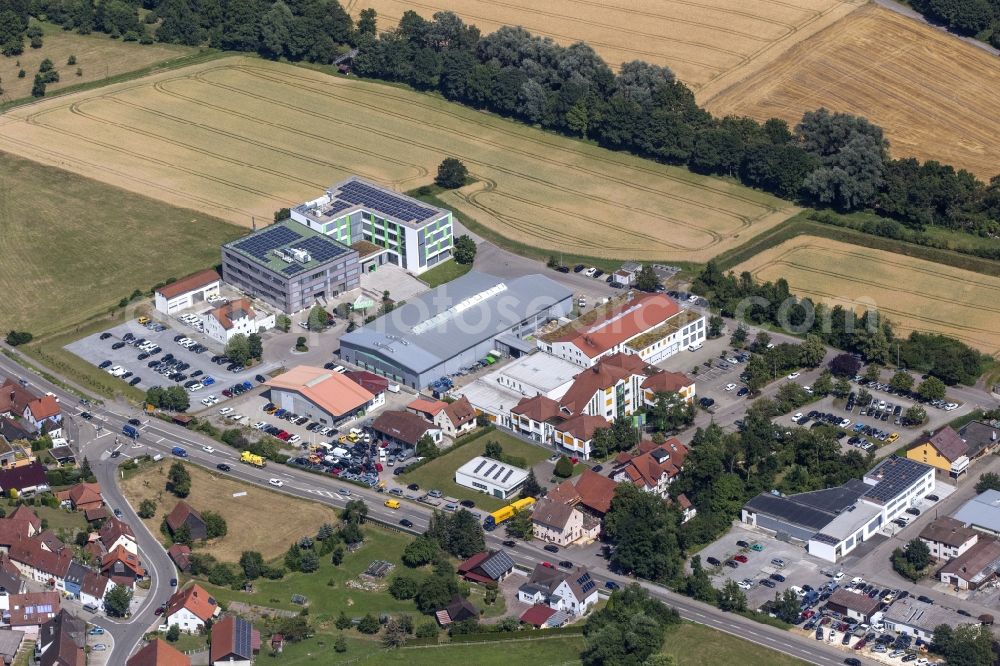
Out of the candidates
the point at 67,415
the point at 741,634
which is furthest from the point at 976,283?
the point at 67,415

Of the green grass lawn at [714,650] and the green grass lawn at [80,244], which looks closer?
the green grass lawn at [714,650]

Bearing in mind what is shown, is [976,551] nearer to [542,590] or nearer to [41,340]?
[542,590]

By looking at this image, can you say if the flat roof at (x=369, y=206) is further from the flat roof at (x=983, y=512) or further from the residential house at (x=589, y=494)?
the flat roof at (x=983, y=512)

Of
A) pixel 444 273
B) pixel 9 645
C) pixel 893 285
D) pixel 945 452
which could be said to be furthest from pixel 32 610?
pixel 893 285

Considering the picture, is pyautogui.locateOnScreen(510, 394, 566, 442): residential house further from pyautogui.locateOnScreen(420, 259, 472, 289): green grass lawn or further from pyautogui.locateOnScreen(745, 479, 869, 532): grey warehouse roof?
pyautogui.locateOnScreen(420, 259, 472, 289): green grass lawn

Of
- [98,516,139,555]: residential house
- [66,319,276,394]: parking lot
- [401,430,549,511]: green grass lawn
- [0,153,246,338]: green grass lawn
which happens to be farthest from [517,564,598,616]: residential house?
[0,153,246,338]: green grass lawn

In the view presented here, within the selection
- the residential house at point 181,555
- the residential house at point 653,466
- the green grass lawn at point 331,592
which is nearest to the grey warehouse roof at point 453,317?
the residential house at point 653,466
